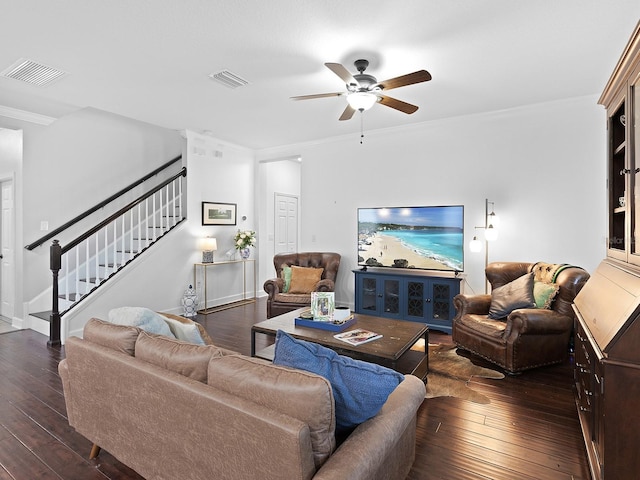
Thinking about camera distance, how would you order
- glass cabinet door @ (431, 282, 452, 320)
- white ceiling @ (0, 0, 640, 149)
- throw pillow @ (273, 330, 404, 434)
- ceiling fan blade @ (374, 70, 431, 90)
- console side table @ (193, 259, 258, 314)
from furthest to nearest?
console side table @ (193, 259, 258, 314), glass cabinet door @ (431, 282, 452, 320), ceiling fan blade @ (374, 70, 431, 90), white ceiling @ (0, 0, 640, 149), throw pillow @ (273, 330, 404, 434)

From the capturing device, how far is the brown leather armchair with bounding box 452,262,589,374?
3.19 m

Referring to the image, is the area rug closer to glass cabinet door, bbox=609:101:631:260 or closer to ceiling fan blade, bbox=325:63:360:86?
glass cabinet door, bbox=609:101:631:260

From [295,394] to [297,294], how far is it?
3.85 metres

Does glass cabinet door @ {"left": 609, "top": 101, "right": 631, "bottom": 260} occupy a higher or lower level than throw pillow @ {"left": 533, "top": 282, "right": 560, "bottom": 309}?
higher

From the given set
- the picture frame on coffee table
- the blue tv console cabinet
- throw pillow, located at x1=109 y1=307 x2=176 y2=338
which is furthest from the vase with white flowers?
throw pillow, located at x1=109 y1=307 x2=176 y2=338

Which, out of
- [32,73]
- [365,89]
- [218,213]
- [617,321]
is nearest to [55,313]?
[32,73]

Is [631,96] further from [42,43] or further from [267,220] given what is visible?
[267,220]

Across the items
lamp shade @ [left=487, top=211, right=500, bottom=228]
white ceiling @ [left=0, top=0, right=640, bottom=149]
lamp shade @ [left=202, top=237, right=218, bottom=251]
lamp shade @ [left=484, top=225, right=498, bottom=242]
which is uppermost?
white ceiling @ [left=0, top=0, right=640, bottom=149]

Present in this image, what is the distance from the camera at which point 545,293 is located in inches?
138

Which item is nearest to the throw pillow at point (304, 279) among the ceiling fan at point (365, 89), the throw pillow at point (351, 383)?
the ceiling fan at point (365, 89)

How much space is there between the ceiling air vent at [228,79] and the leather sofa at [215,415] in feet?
8.36

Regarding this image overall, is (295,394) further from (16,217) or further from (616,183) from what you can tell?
(16,217)

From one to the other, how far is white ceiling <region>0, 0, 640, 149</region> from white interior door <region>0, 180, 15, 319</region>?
4.57 ft

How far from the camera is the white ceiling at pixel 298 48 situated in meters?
2.48
